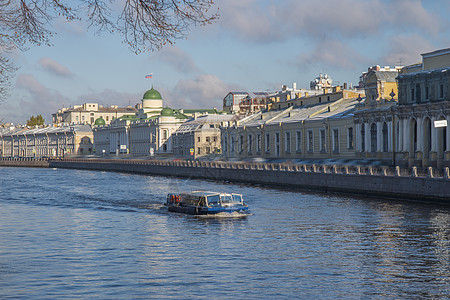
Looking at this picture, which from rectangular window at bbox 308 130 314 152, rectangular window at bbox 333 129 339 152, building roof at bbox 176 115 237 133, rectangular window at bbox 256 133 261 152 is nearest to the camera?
rectangular window at bbox 333 129 339 152

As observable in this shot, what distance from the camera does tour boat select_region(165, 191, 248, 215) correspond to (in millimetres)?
43812

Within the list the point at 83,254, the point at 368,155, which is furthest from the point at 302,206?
the point at 368,155

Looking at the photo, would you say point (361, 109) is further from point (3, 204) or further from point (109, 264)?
point (109, 264)

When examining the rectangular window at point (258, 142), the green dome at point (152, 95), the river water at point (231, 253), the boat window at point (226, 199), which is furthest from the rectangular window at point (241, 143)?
the green dome at point (152, 95)

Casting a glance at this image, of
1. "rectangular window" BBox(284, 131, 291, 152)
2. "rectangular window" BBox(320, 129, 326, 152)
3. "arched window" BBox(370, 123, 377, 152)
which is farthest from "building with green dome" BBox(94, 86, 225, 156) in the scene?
"arched window" BBox(370, 123, 377, 152)

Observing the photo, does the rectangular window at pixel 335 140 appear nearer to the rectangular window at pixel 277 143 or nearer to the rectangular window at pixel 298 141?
the rectangular window at pixel 298 141

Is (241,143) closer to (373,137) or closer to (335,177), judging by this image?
(373,137)

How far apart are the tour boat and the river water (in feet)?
2.77

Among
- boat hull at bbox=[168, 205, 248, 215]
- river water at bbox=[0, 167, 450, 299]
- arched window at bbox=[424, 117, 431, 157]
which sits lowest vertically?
river water at bbox=[0, 167, 450, 299]

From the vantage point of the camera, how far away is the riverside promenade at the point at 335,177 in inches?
1786

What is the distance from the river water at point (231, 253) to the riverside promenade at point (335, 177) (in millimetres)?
1248

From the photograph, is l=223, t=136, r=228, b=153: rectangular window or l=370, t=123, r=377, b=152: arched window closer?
l=370, t=123, r=377, b=152: arched window

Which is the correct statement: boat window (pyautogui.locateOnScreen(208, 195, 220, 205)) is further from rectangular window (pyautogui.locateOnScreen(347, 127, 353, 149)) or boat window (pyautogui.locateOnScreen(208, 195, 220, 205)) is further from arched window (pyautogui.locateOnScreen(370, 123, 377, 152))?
rectangular window (pyautogui.locateOnScreen(347, 127, 353, 149))

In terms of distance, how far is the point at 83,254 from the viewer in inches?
1171
